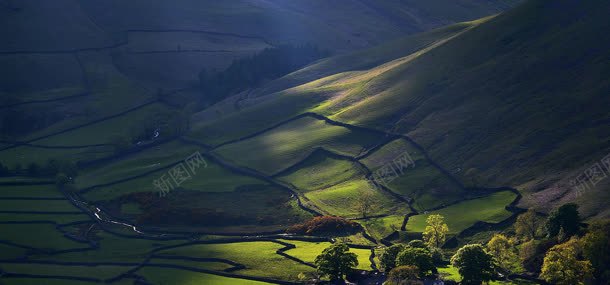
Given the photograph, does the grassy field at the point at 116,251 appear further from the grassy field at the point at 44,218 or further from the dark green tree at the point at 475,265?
the dark green tree at the point at 475,265

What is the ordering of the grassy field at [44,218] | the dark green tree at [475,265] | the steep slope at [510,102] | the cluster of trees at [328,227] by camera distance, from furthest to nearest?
the grassy field at [44,218] < the cluster of trees at [328,227] < the steep slope at [510,102] < the dark green tree at [475,265]

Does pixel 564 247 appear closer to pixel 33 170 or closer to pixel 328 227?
pixel 328 227

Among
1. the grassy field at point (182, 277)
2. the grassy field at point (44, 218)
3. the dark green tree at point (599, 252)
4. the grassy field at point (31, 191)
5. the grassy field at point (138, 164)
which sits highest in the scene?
the grassy field at point (138, 164)

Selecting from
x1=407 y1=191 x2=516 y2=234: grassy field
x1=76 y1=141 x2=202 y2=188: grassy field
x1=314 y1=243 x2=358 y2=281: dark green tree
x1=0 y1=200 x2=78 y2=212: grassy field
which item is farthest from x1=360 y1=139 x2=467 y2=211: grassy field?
x1=0 y1=200 x2=78 y2=212: grassy field

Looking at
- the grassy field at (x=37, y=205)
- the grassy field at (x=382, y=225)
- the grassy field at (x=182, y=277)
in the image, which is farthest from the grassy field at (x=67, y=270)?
the grassy field at (x=382, y=225)

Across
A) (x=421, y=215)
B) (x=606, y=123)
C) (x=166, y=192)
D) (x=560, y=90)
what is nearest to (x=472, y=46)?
(x=560, y=90)

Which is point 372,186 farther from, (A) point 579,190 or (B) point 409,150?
(A) point 579,190

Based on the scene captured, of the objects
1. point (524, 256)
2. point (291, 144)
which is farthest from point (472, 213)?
point (291, 144)
